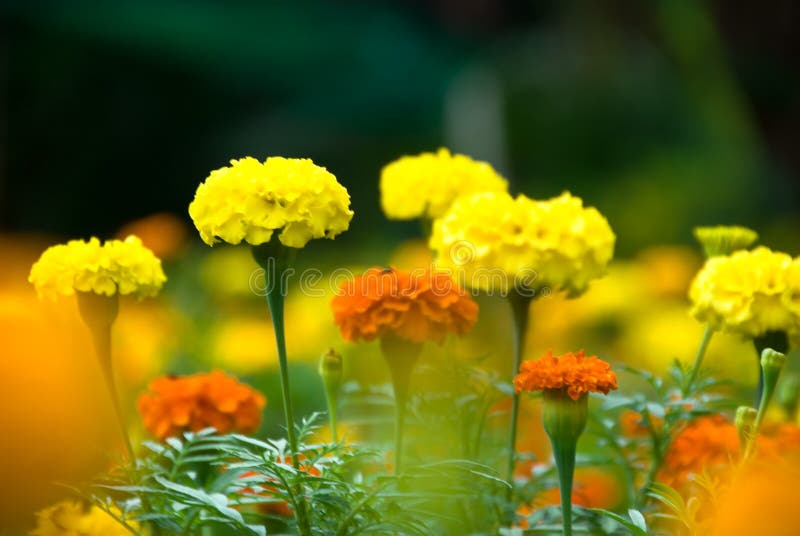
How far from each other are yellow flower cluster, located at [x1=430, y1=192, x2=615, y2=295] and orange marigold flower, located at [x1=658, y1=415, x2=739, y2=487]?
0.23m

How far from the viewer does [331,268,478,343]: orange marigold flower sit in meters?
1.06

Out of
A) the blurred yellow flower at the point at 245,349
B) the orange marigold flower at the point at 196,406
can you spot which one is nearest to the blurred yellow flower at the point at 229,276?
the blurred yellow flower at the point at 245,349

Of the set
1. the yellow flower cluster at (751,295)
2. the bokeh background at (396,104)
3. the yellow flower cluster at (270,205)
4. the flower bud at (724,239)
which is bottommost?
the yellow flower cluster at (751,295)

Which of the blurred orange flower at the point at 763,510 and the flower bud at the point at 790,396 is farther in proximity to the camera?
the flower bud at the point at 790,396

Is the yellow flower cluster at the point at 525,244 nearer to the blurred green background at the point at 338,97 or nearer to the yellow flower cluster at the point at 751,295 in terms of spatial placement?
the yellow flower cluster at the point at 751,295

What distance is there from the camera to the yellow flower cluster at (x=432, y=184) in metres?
1.39

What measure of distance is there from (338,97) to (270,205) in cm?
428

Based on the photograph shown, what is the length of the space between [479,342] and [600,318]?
0.37 metres

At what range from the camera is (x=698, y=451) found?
3.85 ft

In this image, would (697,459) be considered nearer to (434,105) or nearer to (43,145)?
(434,105)

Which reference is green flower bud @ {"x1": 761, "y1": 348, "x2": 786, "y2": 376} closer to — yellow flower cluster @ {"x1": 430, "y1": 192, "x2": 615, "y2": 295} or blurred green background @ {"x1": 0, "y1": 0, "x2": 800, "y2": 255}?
yellow flower cluster @ {"x1": 430, "y1": 192, "x2": 615, "y2": 295}

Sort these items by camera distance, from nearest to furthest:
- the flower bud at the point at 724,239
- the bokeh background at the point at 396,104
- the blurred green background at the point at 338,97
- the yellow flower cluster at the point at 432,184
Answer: the flower bud at the point at 724,239, the yellow flower cluster at the point at 432,184, the bokeh background at the point at 396,104, the blurred green background at the point at 338,97

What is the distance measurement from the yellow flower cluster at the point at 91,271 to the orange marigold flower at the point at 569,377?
0.44 metres

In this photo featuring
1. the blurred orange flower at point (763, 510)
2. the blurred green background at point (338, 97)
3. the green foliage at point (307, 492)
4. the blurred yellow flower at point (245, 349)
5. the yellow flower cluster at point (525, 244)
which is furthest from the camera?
A: the blurred green background at point (338, 97)
